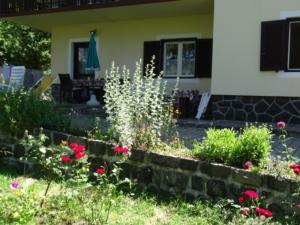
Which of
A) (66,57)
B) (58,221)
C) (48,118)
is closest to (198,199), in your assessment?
(58,221)

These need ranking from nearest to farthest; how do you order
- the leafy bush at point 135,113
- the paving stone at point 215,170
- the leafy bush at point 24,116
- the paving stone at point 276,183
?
the paving stone at point 276,183 < the paving stone at point 215,170 < the leafy bush at point 135,113 < the leafy bush at point 24,116

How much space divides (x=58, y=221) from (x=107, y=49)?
35.7 ft

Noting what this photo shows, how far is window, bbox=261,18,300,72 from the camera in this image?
9.91 m

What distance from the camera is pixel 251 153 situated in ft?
15.9

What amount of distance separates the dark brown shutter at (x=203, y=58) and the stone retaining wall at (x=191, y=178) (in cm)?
746

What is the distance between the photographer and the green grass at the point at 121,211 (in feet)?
14.0

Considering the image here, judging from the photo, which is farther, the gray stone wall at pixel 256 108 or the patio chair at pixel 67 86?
the patio chair at pixel 67 86

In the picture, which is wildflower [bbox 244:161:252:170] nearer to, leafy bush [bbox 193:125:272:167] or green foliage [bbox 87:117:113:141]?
leafy bush [bbox 193:125:272:167]

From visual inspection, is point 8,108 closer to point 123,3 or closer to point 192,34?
point 123,3

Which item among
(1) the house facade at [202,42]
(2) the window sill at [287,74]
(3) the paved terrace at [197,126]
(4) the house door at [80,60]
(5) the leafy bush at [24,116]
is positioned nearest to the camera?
(5) the leafy bush at [24,116]

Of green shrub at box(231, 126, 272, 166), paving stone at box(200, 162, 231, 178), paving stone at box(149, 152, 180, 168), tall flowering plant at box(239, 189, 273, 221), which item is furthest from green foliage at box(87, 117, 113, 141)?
tall flowering plant at box(239, 189, 273, 221)

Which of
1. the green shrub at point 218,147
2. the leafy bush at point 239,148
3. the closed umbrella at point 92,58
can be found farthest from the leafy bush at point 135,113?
the closed umbrella at point 92,58

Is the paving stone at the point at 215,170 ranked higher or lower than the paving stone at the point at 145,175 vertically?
higher

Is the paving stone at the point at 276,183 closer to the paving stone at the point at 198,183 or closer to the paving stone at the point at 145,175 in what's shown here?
the paving stone at the point at 198,183
